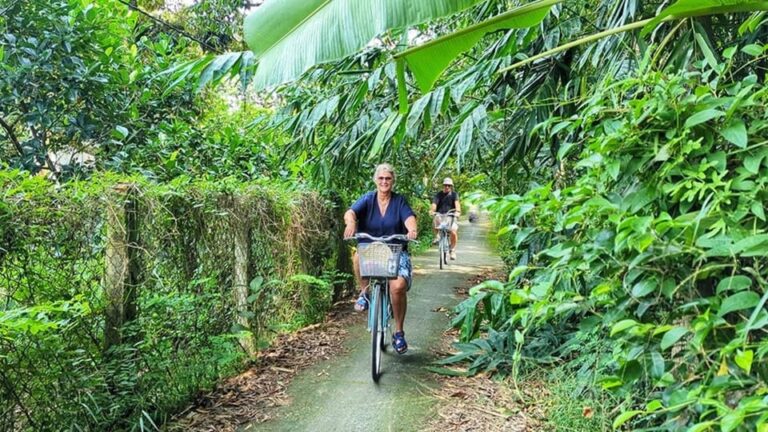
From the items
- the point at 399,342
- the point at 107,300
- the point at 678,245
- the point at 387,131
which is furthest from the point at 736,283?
the point at 399,342

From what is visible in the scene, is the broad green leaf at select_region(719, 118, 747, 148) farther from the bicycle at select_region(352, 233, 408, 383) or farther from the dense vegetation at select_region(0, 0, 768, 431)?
the bicycle at select_region(352, 233, 408, 383)

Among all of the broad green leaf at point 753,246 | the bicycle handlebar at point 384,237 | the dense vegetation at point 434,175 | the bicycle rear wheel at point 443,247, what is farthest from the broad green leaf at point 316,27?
the bicycle rear wheel at point 443,247

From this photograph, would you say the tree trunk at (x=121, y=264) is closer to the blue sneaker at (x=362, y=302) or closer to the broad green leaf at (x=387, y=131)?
the broad green leaf at (x=387, y=131)

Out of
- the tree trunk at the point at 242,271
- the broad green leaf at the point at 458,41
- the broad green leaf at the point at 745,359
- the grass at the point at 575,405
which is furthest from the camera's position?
the tree trunk at the point at 242,271

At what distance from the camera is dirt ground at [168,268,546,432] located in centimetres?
296

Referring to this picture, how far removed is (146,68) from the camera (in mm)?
4469

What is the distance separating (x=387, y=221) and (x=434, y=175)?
86 centimetres

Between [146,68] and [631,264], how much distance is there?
15.2 feet

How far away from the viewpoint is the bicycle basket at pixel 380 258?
145 inches

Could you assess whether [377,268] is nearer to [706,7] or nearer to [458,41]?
[458,41]

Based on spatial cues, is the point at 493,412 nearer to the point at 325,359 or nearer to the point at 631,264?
the point at 325,359

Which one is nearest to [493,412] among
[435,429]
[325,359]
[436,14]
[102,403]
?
[435,429]

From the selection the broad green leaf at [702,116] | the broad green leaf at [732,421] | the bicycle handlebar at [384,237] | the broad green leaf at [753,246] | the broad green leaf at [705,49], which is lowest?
the broad green leaf at [732,421]

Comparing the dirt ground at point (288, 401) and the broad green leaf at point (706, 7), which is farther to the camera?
the dirt ground at point (288, 401)
